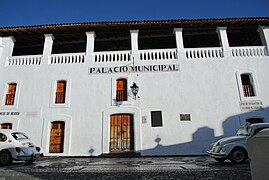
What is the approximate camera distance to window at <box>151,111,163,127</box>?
11734 millimetres

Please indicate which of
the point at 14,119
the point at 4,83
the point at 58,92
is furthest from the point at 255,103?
the point at 4,83

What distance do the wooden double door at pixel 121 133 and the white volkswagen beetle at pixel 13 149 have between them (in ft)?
15.5

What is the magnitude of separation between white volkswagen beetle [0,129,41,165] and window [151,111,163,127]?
650 cm

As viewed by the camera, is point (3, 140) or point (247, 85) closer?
point (3, 140)

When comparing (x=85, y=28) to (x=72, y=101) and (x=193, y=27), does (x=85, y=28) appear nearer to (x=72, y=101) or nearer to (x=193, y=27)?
(x=72, y=101)

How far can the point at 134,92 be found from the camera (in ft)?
40.0

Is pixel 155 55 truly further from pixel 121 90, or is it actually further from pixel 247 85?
pixel 247 85

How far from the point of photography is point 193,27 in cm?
1386

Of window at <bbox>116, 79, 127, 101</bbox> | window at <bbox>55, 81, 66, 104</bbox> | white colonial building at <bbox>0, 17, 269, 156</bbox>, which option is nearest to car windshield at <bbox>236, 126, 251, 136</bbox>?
white colonial building at <bbox>0, 17, 269, 156</bbox>

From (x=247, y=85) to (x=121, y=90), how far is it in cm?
817

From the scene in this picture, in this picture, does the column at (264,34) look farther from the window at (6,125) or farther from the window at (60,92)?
the window at (6,125)

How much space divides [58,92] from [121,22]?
6359mm

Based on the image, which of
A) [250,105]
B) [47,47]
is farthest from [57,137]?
[250,105]

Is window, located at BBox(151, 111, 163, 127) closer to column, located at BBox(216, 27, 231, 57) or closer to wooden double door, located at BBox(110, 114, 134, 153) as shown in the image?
wooden double door, located at BBox(110, 114, 134, 153)
